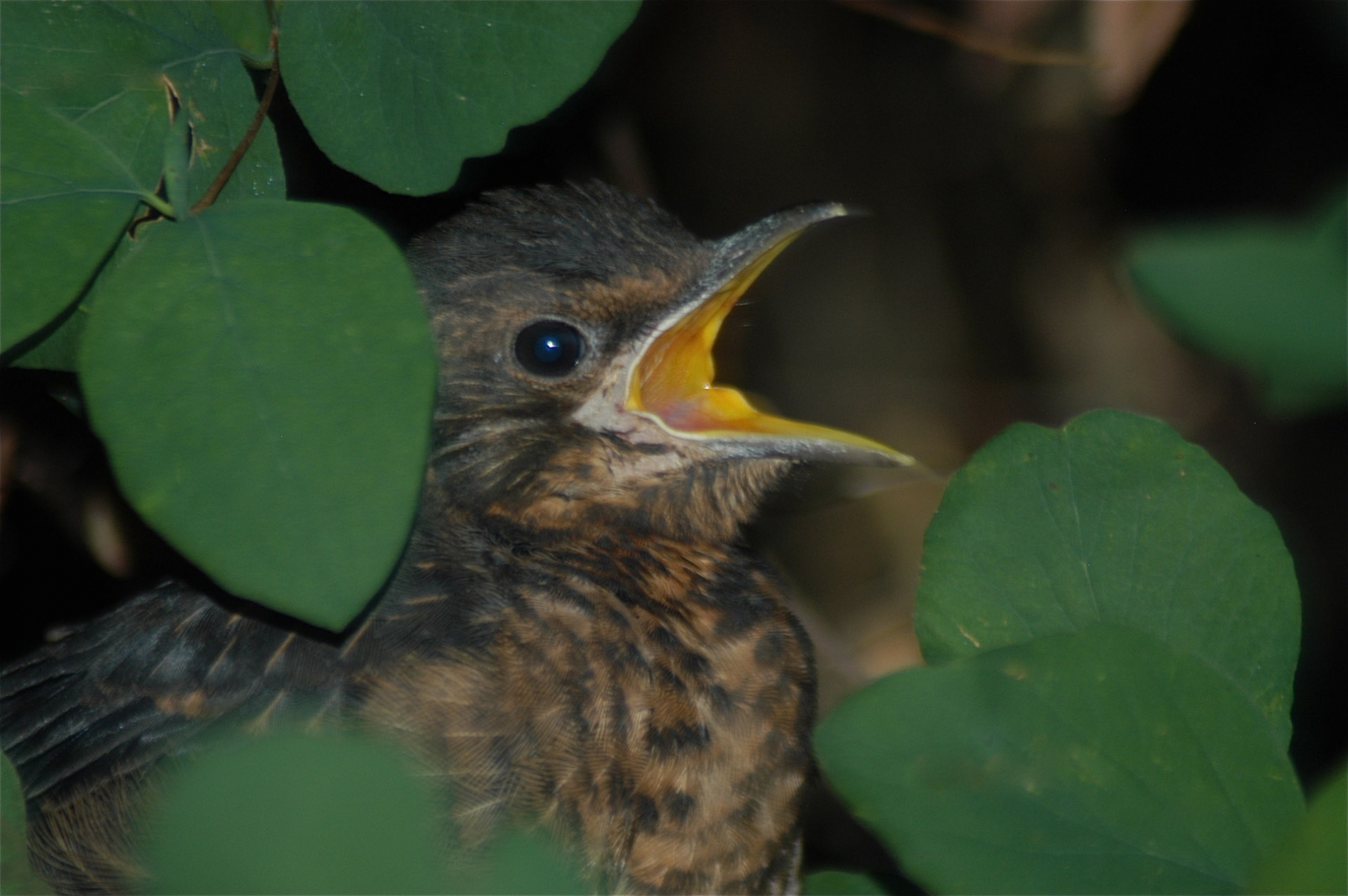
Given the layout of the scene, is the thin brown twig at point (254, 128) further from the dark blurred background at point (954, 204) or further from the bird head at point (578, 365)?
the dark blurred background at point (954, 204)

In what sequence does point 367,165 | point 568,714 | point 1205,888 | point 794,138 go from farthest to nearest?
point 794,138
point 568,714
point 367,165
point 1205,888

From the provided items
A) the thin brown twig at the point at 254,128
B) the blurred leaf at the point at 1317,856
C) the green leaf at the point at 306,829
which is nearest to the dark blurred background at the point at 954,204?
the thin brown twig at the point at 254,128

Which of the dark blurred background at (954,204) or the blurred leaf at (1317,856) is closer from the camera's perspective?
the blurred leaf at (1317,856)

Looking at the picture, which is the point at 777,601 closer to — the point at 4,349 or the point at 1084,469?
the point at 1084,469

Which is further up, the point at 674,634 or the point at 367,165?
the point at 367,165

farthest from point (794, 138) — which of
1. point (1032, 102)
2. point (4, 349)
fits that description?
point (4, 349)

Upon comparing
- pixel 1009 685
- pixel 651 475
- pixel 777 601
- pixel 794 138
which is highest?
pixel 1009 685
